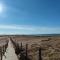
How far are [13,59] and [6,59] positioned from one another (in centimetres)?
79

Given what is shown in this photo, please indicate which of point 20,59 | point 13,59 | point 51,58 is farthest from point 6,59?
point 51,58

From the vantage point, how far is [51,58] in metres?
15.3

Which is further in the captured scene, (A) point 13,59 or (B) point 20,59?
(A) point 13,59

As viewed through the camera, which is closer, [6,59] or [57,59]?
[57,59]

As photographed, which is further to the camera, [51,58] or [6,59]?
[6,59]

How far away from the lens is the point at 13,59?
54.5 feet

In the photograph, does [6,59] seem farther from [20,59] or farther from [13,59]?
[20,59]

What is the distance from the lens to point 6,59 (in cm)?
1677

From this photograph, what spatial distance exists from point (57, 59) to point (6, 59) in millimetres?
5446

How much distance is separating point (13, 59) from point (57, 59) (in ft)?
15.3

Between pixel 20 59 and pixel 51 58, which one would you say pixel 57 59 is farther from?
pixel 20 59

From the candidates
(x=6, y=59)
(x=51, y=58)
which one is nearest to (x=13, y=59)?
(x=6, y=59)

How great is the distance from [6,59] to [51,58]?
4.92 meters

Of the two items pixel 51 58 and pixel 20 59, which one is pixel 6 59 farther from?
pixel 51 58
